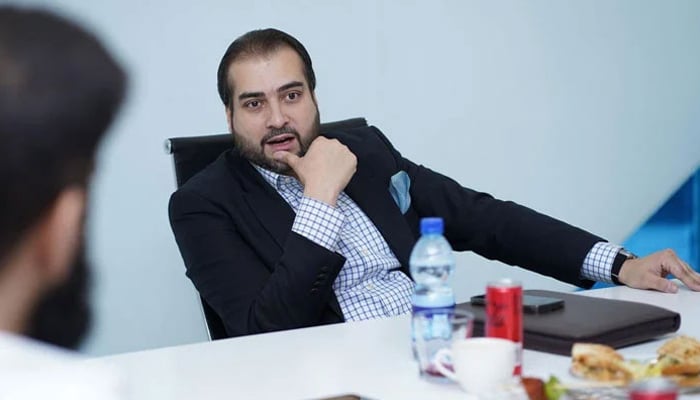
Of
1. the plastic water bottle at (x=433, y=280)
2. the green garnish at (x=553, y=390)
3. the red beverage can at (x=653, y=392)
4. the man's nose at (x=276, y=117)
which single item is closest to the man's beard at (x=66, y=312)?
the red beverage can at (x=653, y=392)

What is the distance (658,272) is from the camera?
7.56 feet

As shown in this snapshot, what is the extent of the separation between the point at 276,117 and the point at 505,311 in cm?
126

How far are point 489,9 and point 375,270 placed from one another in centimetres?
178

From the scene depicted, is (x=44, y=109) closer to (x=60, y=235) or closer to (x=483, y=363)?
(x=60, y=235)

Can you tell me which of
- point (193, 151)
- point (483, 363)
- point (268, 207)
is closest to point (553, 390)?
point (483, 363)

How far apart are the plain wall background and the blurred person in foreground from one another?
7.94 feet

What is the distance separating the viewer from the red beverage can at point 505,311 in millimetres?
1520

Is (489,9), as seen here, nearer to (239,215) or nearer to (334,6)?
(334,6)

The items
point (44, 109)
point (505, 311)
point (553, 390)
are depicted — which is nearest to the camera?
point (44, 109)

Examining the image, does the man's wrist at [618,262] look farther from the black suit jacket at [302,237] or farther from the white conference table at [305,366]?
the white conference table at [305,366]

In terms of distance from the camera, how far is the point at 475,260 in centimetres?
401

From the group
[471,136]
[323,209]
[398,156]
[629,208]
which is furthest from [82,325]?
[629,208]

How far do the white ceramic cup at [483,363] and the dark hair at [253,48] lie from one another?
141 centimetres

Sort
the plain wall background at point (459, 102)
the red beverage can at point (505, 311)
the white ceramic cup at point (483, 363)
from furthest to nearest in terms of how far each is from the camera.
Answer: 1. the plain wall background at point (459, 102)
2. the red beverage can at point (505, 311)
3. the white ceramic cup at point (483, 363)
